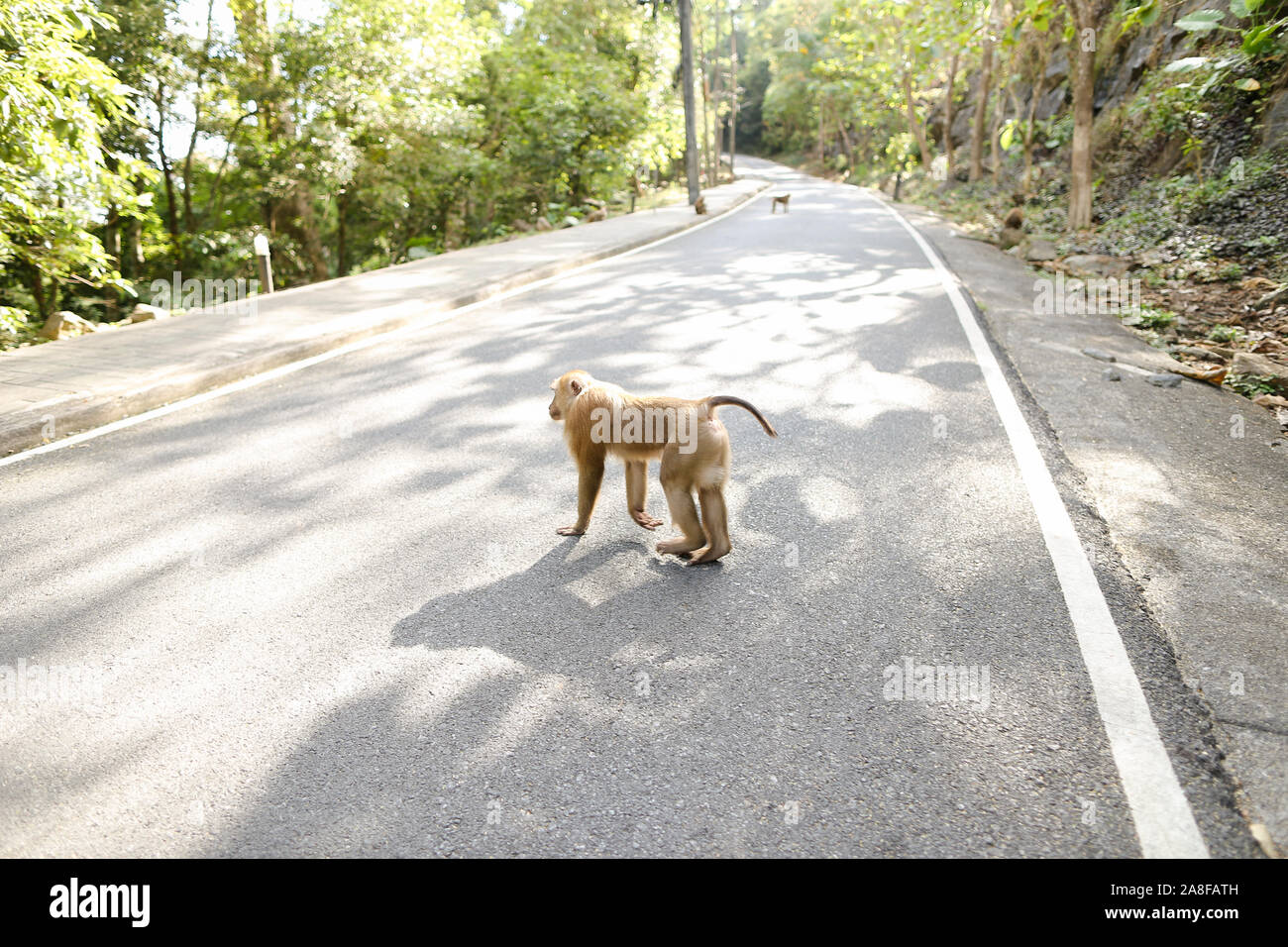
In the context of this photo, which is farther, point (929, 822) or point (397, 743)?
point (397, 743)

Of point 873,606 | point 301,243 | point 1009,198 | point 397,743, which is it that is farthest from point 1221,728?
point 1009,198

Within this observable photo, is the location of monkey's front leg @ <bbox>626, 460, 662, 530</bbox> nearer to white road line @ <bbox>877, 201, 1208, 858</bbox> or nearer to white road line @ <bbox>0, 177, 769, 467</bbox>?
white road line @ <bbox>877, 201, 1208, 858</bbox>

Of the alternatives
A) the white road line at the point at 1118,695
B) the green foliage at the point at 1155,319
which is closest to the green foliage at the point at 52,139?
the white road line at the point at 1118,695

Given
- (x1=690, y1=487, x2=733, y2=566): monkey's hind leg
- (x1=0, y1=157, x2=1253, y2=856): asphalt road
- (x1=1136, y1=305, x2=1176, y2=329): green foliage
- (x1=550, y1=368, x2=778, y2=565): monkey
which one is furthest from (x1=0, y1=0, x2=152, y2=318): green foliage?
(x1=1136, y1=305, x2=1176, y2=329): green foliage

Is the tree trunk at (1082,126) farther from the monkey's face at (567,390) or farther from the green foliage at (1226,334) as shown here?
the monkey's face at (567,390)

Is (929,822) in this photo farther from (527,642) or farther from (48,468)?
(48,468)

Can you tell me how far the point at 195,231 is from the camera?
16328 mm

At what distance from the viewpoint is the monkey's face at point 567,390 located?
12.5 ft

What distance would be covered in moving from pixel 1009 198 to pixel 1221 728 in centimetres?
2189

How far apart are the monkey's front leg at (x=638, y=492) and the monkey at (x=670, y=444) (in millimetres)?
190

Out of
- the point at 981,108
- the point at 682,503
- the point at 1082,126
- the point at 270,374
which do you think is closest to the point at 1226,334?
the point at 682,503

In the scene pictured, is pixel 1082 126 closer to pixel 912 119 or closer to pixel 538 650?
pixel 538 650

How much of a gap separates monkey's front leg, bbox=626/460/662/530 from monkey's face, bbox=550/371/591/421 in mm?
449
